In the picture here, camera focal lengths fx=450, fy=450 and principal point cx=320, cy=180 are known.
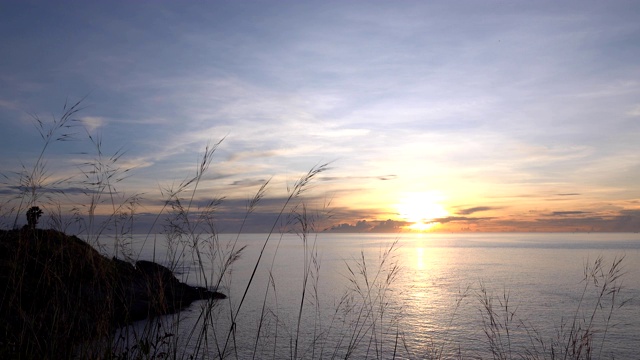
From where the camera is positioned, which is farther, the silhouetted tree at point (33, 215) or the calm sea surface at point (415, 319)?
the calm sea surface at point (415, 319)

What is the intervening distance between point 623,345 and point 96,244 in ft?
65.3

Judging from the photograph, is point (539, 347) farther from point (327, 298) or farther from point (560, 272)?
point (560, 272)

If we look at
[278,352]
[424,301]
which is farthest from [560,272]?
[278,352]

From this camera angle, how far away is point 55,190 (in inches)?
190

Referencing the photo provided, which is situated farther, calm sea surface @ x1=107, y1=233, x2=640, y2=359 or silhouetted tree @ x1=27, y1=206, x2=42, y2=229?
calm sea surface @ x1=107, y1=233, x2=640, y2=359

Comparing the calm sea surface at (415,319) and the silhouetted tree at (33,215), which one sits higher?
the silhouetted tree at (33,215)

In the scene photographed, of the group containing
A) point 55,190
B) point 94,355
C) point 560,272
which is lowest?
point 560,272

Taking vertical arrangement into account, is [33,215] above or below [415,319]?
above

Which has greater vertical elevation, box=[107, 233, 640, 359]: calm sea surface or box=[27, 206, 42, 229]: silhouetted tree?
box=[27, 206, 42, 229]: silhouetted tree

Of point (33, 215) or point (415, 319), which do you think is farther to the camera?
point (415, 319)

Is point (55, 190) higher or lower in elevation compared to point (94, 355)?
higher

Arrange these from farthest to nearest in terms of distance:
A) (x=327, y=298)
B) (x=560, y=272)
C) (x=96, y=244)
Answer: (x=560, y=272) < (x=327, y=298) < (x=96, y=244)

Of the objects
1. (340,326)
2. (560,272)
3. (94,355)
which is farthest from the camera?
(560,272)

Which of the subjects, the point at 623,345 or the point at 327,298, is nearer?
the point at 623,345
